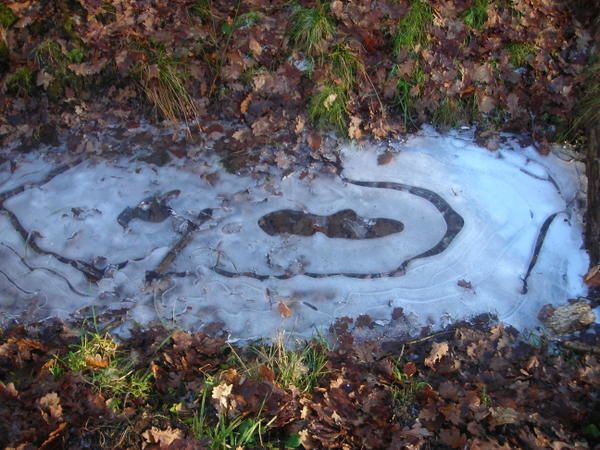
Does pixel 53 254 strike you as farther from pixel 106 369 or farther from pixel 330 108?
pixel 330 108

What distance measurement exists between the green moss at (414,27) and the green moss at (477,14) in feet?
0.99

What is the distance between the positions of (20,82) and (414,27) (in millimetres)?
3144

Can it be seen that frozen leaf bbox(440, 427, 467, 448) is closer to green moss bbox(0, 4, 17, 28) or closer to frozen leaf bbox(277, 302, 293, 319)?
frozen leaf bbox(277, 302, 293, 319)

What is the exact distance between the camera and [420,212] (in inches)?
159

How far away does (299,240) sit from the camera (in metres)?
3.93

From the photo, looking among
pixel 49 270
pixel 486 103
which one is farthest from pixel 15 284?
pixel 486 103

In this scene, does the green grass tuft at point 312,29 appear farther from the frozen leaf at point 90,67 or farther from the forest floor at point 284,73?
the frozen leaf at point 90,67

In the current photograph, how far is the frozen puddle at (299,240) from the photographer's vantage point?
11.7 ft

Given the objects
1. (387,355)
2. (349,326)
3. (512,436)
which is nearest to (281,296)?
(349,326)

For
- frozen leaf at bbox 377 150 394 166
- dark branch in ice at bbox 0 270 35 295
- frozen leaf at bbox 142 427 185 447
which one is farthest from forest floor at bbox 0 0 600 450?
frozen leaf at bbox 142 427 185 447

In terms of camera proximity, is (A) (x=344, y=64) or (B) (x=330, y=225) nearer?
(B) (x=330, y=225)

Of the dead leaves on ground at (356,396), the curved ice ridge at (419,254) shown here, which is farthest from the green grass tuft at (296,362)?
the curved ice ridge at (419,254)

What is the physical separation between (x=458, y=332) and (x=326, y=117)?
1.98 metres

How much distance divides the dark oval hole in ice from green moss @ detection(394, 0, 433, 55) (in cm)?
142
